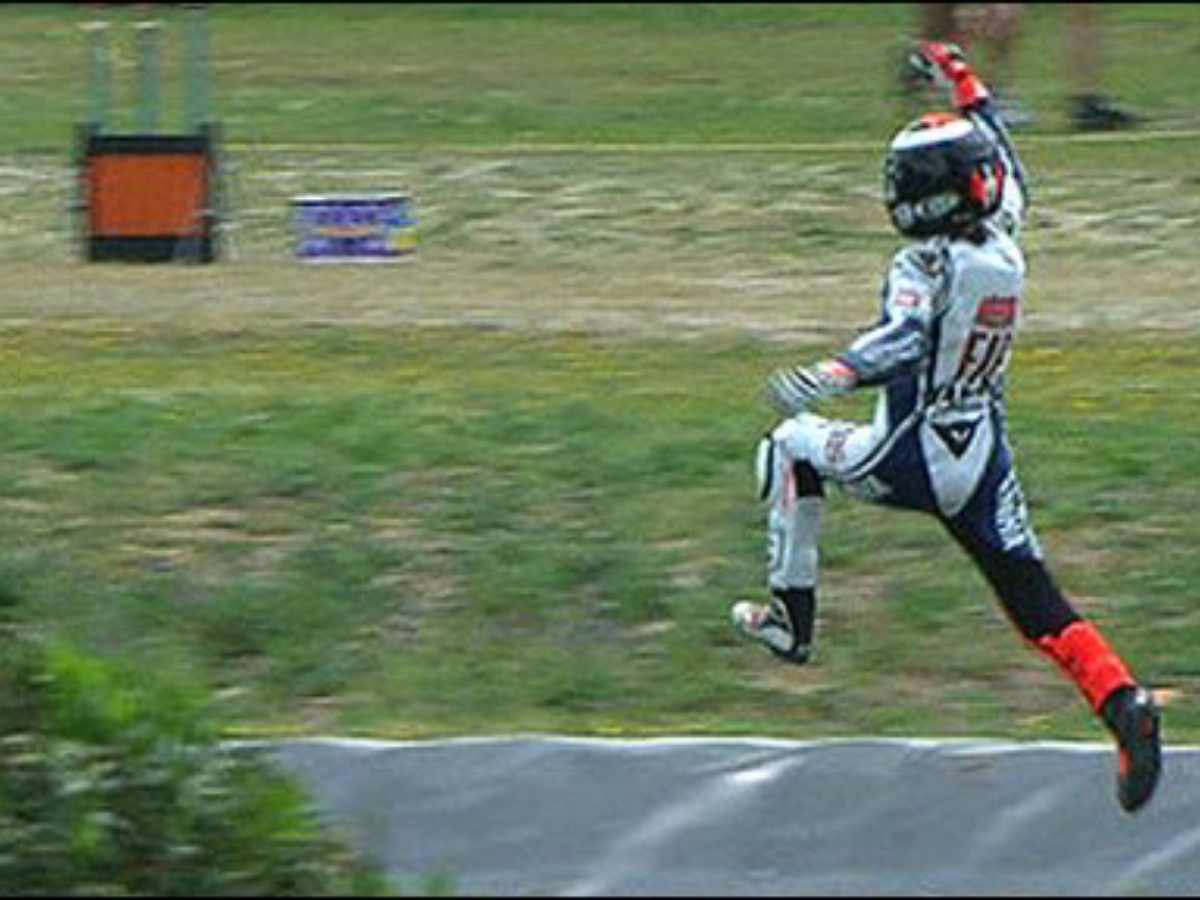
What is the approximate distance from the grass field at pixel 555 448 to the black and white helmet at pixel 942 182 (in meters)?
1.64

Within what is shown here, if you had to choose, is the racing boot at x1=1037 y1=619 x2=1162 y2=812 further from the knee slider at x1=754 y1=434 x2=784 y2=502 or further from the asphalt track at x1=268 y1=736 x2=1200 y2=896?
the knee slider at x1=754 y1=434 x2=784 y2=502

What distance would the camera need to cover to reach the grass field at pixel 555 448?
Answer: 11.5m

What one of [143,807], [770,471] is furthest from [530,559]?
[143,807]

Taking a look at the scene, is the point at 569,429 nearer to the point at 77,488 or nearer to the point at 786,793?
the point at 77,488

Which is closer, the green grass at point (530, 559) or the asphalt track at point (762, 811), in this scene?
the asphalt track at point (762, 811)

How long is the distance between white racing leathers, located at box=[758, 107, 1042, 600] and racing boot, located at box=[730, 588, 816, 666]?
0.66 feet

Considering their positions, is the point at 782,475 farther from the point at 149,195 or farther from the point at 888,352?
the point at 149,195

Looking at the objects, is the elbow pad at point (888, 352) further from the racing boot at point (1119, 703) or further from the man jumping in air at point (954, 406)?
the racing boot at point (1119, 703)

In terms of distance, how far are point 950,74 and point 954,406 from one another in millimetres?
1041

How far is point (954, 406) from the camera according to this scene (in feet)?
33.5

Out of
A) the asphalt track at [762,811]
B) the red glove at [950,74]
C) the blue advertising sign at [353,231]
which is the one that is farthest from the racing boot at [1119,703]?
the blue advertising sign at [353,231]

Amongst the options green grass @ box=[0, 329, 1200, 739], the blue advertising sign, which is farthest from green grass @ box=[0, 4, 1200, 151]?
green grass @ box=[0, 329, 1200, 739]

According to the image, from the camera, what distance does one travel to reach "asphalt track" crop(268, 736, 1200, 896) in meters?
→ 9.62

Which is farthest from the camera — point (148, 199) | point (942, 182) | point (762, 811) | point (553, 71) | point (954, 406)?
point (553, 71)
